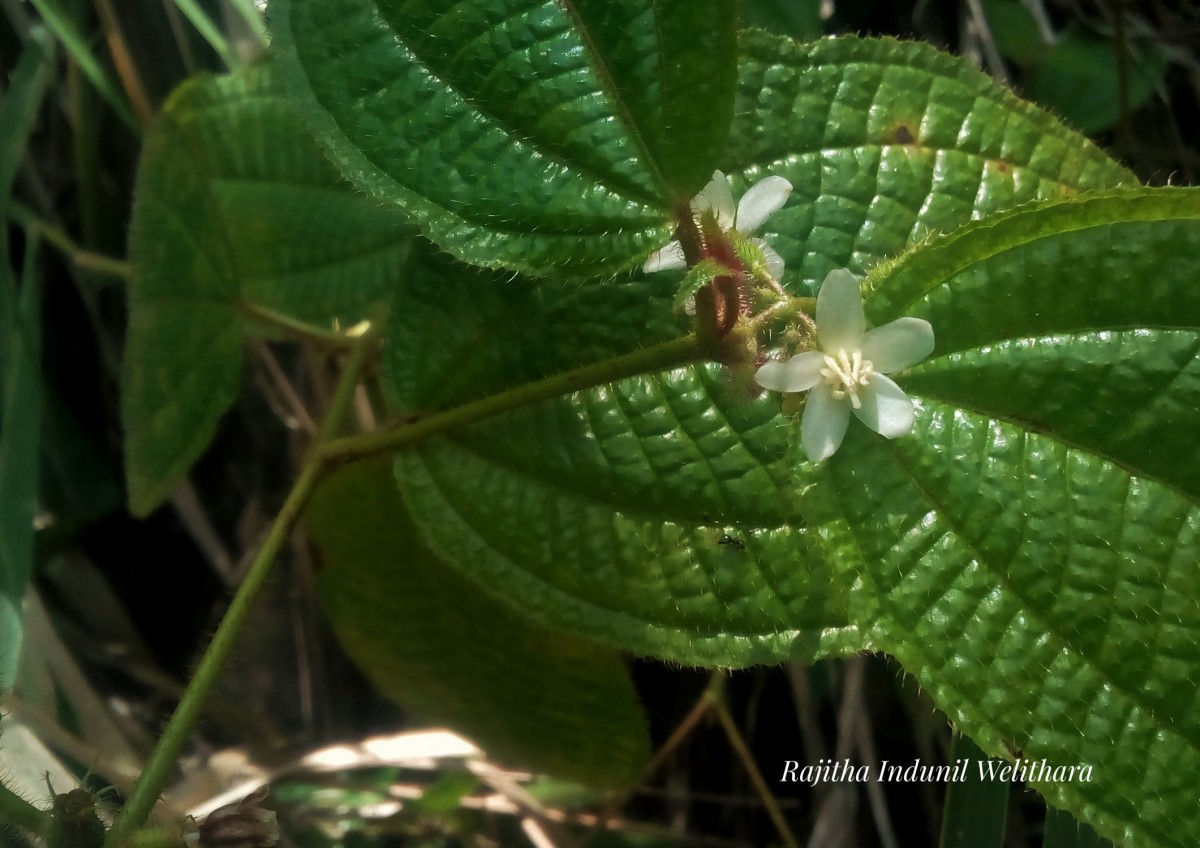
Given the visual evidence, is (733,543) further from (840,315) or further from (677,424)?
(840,315)

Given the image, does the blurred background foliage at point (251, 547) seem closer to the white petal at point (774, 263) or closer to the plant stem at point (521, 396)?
the plant stem at point (521, 396)

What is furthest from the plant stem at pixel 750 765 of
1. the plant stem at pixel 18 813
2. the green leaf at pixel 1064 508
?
the plant stem at pixel 18 813

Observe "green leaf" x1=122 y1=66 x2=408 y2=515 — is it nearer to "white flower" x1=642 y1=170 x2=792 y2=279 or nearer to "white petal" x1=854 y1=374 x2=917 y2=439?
"white flower" x1=642 y1=170 x2=792 y2=279

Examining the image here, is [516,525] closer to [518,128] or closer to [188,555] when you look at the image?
[518,128]

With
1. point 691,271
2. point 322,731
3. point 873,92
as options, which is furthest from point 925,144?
point 322,731

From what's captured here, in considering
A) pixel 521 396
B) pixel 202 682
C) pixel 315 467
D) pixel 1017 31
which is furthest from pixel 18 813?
pixel 1017 31

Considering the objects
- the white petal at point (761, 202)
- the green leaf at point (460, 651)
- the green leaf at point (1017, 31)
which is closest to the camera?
the white petal at point (761, 202)
